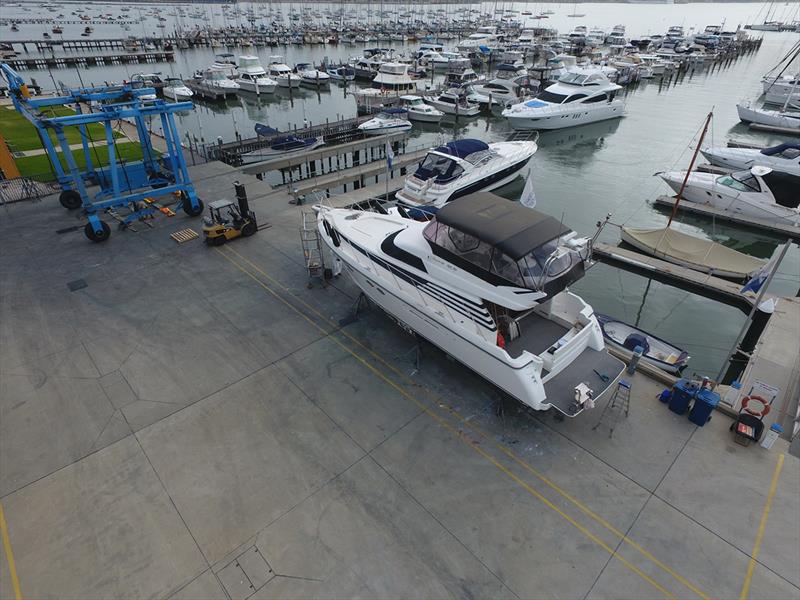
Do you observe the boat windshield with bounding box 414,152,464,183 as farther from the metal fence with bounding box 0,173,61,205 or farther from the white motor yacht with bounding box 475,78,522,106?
the white motor yacht with bounding box 475,78,522,106

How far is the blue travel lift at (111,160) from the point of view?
1204 centimetres

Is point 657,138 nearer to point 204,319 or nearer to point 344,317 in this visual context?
point 344,317

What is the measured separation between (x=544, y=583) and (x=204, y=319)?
28.6 ft

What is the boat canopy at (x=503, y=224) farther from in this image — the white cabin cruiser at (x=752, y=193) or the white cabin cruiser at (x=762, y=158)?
the white cabin cruiser at (x=762, y=158)

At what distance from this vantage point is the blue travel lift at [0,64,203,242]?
12039 mm

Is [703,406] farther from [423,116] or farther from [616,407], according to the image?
[423,116]

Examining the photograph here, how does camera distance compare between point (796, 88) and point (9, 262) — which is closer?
point (9, 262)

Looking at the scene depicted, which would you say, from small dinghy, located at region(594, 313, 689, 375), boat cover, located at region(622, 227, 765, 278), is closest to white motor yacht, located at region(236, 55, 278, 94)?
boat cover, located at region(622, 227, 765, 278)

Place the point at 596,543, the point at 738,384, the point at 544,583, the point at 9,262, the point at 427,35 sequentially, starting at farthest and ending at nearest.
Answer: the point at 427,35 < the point at 9,262 < the point at 738,384 < the point at 596,543 < the point at 544,583

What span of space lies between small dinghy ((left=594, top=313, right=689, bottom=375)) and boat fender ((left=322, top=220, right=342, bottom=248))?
6862 millimetres

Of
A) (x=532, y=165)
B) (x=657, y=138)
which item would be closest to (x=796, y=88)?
(x=657, y=138)

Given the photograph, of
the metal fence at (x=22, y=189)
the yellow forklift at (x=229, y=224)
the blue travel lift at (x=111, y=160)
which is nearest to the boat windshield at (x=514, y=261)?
the yellow forklift at (x=229, y=224)

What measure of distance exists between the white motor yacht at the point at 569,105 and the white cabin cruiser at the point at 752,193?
13458 mm

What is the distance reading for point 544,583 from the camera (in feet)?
18.5
